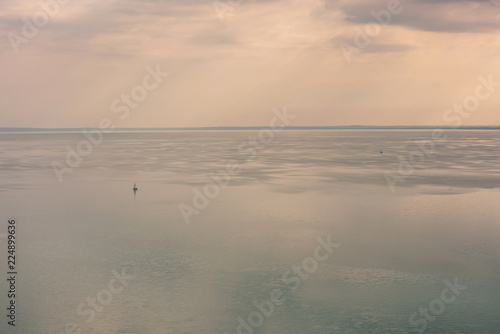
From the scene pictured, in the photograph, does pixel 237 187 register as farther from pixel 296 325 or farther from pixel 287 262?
pixel 296 325

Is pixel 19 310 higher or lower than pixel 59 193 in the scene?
lower

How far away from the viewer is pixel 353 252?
2708 centimetres

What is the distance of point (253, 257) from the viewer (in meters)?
26.2

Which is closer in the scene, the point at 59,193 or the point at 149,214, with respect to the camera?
the point at 149,214

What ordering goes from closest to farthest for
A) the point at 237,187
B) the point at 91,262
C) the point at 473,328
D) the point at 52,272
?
1. the point at 473,328
2. the point at 52,272
3. the point at 91,262
4. the point at 237,187

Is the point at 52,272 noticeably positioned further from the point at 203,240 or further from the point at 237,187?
the point at 237,187

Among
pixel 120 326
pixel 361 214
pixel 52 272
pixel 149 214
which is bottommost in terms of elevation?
pixel 120 326

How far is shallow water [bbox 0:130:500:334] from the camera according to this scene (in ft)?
62.2

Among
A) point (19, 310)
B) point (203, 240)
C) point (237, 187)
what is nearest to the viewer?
point (19, 310)

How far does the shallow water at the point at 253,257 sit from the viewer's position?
19.0m

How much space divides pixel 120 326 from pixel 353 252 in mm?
13846

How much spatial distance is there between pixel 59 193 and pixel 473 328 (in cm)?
4025

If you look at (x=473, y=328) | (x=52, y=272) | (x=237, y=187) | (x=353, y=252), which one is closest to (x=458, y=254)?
(x=353, y=252)

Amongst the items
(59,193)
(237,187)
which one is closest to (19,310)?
(59,193)
